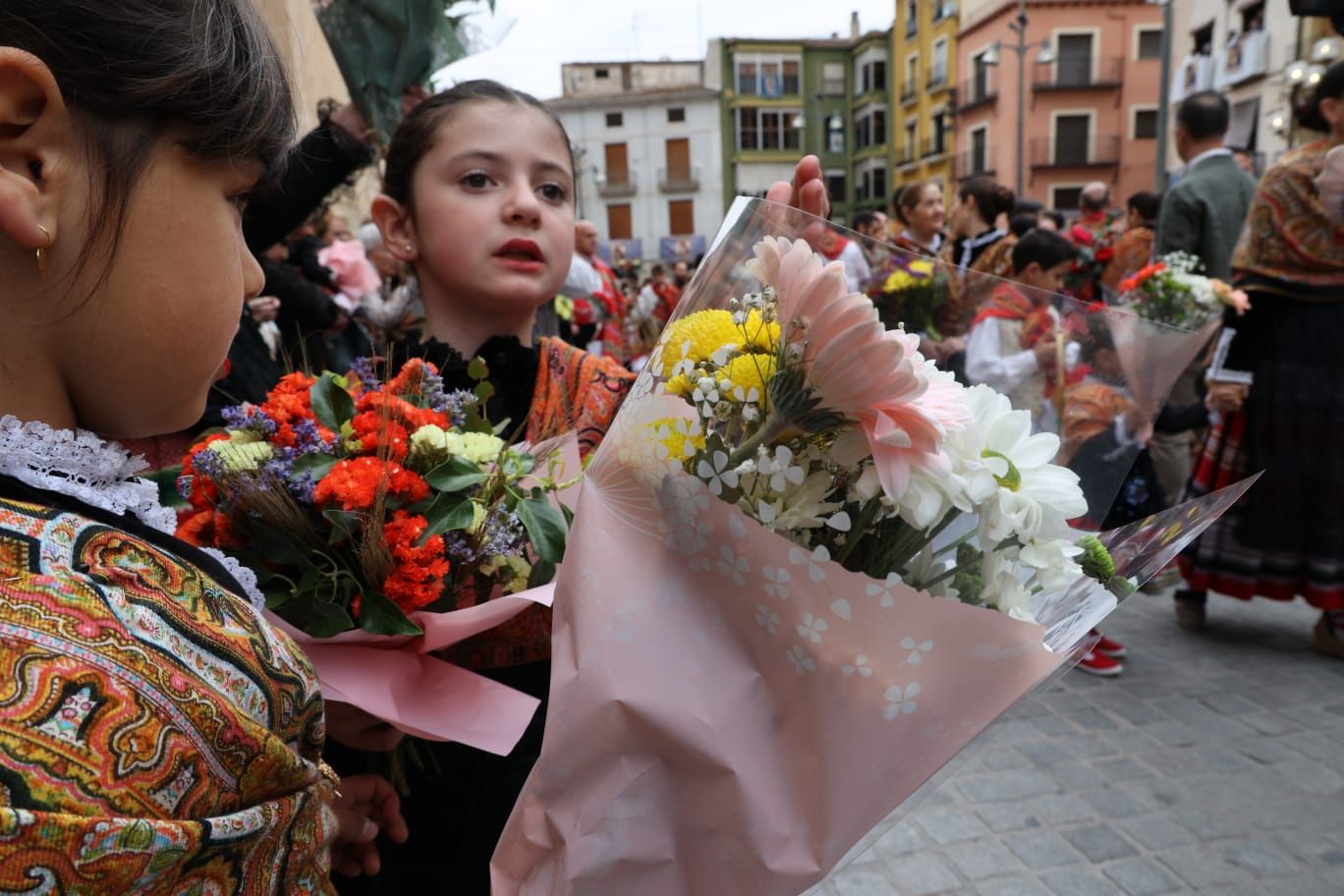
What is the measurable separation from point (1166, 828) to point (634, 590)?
265 centimetres

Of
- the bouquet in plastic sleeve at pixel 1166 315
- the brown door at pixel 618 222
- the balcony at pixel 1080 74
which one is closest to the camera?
the bouquet in plastic sleeve at pixel 1166 315

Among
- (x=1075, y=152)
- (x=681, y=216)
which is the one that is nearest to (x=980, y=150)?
(x=1075, y=152)

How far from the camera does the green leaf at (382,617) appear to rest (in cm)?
113

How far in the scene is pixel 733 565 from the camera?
91cm

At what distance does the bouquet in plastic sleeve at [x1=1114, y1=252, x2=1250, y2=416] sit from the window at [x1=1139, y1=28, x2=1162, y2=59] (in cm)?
3418

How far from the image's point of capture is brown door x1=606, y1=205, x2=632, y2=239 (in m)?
44.1

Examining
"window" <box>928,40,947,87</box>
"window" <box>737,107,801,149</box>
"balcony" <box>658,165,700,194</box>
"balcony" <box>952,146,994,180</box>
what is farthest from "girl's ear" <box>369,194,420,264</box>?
"window" <box>737,107,801,149</box>

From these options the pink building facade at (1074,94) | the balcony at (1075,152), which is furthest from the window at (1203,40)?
the balcony at (1075,152)

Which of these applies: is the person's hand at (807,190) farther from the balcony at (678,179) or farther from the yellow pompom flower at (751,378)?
the balcony at (678,179)

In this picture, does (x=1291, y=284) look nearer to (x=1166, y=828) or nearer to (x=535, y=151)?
(x=1166, y=828)

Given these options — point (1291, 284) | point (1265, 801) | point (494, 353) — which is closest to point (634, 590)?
point (494, 353)

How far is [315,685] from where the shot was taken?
0.93 metres

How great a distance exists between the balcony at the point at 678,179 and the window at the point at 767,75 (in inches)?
204

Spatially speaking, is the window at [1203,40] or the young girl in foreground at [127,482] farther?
the window at [1203,40]
